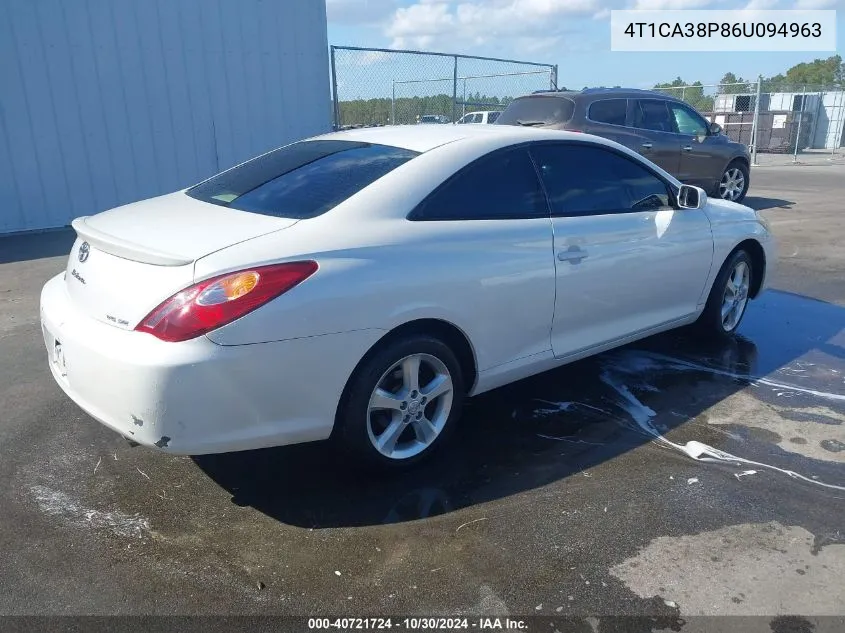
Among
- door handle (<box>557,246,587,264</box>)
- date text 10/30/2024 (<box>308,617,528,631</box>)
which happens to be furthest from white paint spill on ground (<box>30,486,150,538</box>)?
door handle (<box>557,246,587,264</box>)

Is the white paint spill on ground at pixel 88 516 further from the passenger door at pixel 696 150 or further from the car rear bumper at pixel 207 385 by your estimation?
the passenger door at pixel 696 150

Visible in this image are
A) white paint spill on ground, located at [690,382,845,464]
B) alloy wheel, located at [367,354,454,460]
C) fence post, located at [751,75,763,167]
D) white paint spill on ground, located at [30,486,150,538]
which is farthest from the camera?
fence post, located at [751,75,763,167]

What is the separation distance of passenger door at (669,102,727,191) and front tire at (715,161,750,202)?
259 millimetres

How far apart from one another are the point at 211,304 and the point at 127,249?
21.6 inches

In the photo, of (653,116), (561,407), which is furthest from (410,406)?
(653,116)

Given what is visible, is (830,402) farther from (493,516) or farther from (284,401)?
(284,401)

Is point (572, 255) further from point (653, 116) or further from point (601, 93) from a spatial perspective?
point (653, 116)

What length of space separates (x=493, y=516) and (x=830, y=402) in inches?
96.3

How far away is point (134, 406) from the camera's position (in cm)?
263

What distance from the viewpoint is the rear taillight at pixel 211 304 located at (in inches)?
101

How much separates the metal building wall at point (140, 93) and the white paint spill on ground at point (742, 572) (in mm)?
9857

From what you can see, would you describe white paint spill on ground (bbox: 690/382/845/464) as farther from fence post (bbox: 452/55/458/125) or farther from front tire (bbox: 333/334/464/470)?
fence post (bbox: 452/55/458/125)

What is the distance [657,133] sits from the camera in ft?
33.9

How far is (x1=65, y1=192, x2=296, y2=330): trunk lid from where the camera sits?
106 inches
